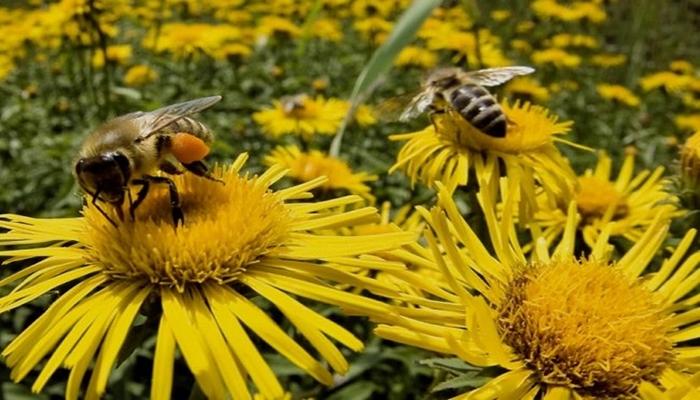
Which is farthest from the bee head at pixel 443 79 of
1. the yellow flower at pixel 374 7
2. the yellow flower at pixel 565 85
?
the yellow flower at pixel 565 85

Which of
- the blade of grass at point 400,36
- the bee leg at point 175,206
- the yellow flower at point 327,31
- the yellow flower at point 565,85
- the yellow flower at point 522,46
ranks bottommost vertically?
the yellow flower at point 565,85

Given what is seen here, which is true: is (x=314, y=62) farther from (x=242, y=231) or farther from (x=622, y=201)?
(x=242, y=231)

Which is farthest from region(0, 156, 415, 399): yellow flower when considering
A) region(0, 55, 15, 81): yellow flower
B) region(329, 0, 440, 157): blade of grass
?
region(0, 55, 15, 81): yellow flower

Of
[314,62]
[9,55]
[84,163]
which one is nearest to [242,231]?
[84,163]

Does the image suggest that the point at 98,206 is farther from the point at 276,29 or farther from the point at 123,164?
the point at 276,29

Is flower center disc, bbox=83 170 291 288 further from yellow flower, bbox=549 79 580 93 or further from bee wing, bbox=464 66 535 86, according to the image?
yellow flower, bbox=549 79 580 93

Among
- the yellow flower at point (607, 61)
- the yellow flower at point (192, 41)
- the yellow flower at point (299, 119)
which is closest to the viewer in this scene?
the yellow flower at point (299, 119)

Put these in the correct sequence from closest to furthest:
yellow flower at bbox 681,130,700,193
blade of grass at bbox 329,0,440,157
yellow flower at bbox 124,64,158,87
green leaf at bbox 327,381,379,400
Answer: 1. blade of grass at bbox 329,0,440,157
2. yellow flower at bbox 681,130,700,193
3. green leaf at bbox 327,381,379,400
4. yellow flower at bbox 124,64,158,87

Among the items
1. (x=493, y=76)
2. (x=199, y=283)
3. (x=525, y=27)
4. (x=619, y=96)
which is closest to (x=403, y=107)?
(x=493, y=76)

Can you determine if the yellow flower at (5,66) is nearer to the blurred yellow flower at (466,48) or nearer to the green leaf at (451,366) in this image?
the blurred yellow flower at (466,48)
